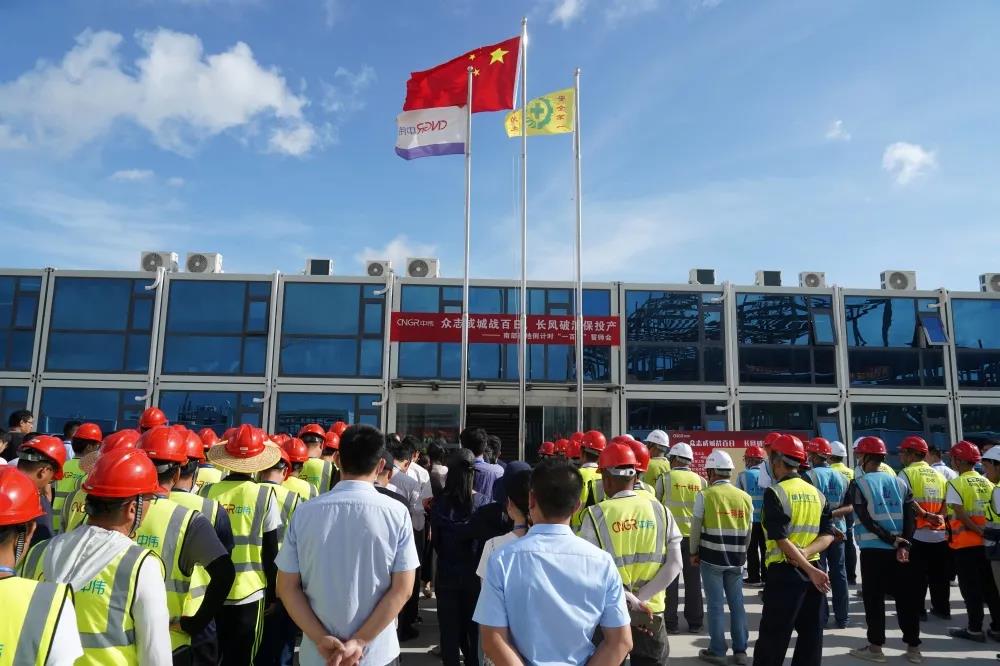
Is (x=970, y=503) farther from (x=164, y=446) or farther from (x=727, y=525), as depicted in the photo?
(x=164, y=446)

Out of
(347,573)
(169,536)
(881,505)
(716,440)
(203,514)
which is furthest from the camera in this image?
(716,440)

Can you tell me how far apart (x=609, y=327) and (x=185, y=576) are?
46.8 ft

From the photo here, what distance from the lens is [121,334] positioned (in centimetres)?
1612

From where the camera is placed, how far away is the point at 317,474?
21.0ft

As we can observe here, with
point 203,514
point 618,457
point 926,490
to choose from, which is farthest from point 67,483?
point 926,490

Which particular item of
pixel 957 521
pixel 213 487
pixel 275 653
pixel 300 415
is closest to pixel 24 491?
pixel 213 487

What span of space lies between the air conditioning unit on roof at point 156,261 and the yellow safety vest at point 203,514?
1515 cm

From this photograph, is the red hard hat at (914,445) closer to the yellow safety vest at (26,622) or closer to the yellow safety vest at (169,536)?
the yellow safety vest at (169,536)

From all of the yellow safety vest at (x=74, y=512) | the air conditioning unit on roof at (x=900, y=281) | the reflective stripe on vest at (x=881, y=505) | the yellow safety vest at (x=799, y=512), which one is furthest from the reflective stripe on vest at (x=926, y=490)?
the air conditioning unit on roof at (x=900, y=281)

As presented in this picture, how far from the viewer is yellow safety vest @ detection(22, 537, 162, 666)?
2.22 metres

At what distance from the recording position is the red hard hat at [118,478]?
2.32 m

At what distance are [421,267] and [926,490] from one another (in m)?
12.6

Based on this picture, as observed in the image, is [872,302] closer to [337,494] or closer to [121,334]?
[337,494]

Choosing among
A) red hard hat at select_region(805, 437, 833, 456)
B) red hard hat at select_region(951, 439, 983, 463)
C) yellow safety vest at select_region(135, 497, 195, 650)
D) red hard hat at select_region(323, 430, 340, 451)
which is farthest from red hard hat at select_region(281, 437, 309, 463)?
red hard hat at select_region(951, 439, 983, 463)
